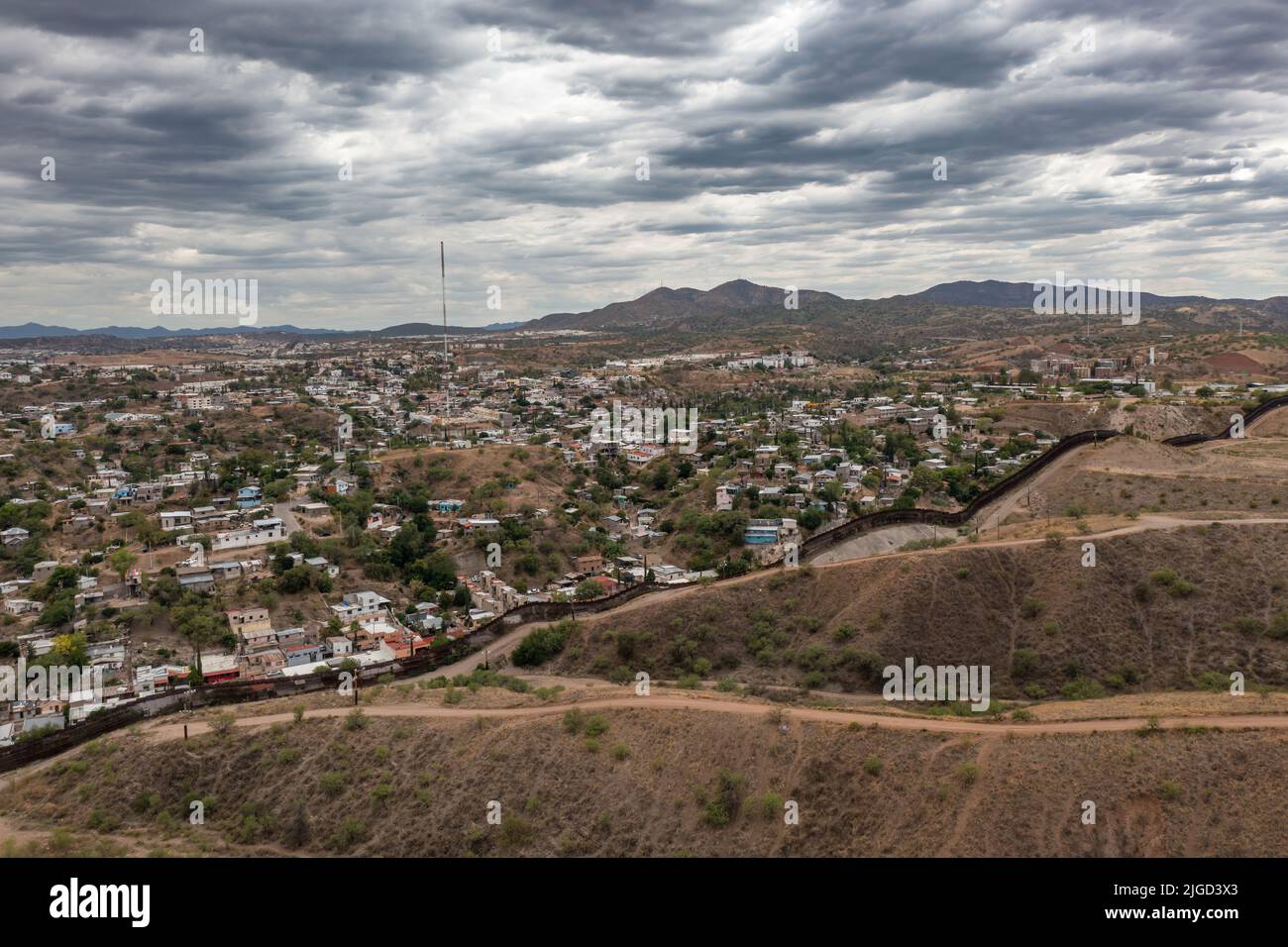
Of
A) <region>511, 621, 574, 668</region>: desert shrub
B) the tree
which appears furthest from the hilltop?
the tree

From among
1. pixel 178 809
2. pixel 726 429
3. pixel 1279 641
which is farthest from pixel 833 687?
pixel 726 429

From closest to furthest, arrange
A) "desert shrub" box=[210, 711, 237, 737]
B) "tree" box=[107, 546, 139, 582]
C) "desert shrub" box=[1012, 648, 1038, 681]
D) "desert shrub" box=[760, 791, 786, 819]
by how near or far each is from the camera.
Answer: "desert shrub" box=[760, 791, 786, 819]
"desert shrub" box=[210, 711, 237, 737]
"desert shrub" box=[1012, 648, 1038, 681]
"tree" box=[107, 546, 139, 582]

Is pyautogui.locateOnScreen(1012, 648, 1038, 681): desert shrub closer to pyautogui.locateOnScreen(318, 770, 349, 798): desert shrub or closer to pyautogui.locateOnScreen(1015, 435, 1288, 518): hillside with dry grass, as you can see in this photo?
pyautogui.locateOnScreen(1015, 435, 1288, 518): hillside with dry grass

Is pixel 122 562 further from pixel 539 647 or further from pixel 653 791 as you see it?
pixel 653 791

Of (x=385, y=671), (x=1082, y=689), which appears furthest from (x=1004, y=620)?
(x=385, y=671)

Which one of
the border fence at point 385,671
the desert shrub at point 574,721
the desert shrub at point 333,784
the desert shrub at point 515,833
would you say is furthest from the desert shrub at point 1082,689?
the desert shrub at point 333,784

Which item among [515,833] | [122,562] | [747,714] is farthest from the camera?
[122,562]

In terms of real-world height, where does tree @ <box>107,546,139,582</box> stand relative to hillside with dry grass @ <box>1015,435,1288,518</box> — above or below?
below

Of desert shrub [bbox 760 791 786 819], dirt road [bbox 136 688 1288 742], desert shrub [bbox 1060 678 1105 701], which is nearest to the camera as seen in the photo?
desert shrub [bbox 760 791 786 819]
